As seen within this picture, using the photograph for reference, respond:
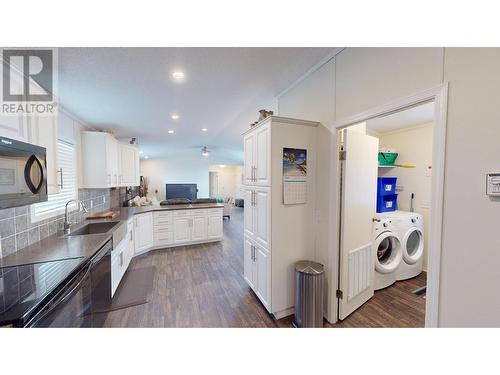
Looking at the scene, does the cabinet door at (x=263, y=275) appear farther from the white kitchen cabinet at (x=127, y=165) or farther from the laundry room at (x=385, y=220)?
the white kitchen cabinet at (x=127, y=165)

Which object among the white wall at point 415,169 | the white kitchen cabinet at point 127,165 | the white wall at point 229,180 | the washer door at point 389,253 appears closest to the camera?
the washer door at point 389,253

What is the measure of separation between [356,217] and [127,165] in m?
4.41

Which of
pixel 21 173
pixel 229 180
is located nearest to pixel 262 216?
pixel 21 173

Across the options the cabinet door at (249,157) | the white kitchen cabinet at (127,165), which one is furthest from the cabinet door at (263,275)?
the white kitchen cabinet at (127,165)

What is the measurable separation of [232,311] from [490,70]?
8.74ft

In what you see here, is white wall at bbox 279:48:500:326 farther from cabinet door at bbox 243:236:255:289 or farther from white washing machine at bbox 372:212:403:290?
cabinet door at bbox 243:236:255:289

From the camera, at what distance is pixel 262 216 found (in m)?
2.08

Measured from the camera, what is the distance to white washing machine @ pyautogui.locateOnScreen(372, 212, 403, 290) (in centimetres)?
242

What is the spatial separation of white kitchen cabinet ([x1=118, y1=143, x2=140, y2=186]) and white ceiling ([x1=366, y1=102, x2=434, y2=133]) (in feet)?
15.0

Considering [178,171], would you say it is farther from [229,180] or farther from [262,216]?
[262,216]

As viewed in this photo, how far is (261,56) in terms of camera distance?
1652mm

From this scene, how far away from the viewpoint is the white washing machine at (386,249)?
2.42 metres

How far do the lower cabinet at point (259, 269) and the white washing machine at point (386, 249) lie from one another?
139cm

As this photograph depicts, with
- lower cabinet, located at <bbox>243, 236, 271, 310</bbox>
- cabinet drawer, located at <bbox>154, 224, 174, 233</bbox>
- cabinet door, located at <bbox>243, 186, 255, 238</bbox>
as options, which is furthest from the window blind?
lower cabinet, located at <bbox>243, 236, 271, 310</bbox>
